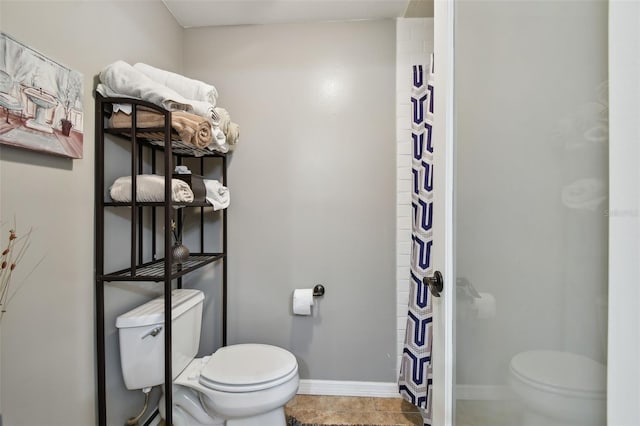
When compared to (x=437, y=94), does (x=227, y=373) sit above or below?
below

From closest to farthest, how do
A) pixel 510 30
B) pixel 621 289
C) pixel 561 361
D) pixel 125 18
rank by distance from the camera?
pixel 621 289 → pixel 561 361 → pixel 510 30 → pixel 125 18

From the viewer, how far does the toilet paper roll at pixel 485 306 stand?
2.32 ft

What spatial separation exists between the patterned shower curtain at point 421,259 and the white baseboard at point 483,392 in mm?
752

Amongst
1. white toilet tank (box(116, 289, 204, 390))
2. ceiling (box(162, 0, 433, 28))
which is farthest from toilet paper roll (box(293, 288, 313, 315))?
ceiling (box(162, 0, 433, 28))

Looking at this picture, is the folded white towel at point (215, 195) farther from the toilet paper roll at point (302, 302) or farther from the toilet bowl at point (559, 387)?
the toilet bowl at point (559, 387)

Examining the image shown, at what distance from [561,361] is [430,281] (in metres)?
0.44

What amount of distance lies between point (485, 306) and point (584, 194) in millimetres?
356

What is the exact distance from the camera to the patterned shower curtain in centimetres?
153

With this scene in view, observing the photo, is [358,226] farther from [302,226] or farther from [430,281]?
[430,281]

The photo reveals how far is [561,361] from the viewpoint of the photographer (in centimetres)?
51

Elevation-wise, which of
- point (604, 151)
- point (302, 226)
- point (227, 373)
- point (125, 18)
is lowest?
point (227, 373)

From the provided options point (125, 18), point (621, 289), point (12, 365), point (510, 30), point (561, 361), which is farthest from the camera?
point (125, 18)

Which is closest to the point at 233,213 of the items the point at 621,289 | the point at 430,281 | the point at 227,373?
the point at 227,373

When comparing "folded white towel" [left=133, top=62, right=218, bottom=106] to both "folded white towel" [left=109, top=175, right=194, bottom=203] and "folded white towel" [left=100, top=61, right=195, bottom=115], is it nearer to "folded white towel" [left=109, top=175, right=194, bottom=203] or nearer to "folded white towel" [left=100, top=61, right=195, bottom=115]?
"folded white towel" [left=100, top=61, right=195, bottom=115]
